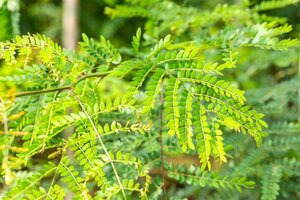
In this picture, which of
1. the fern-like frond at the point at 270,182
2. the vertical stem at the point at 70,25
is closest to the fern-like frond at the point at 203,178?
the fern-like frond at the point at 270,182

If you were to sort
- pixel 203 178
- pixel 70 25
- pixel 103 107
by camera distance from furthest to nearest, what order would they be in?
1. pixel 70 25
2. pixel 203 178
3. pixel 103 107

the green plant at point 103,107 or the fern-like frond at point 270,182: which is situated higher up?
the green plant at point 103,107

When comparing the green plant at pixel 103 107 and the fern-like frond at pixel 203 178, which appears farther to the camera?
the fern-like frond at pixel 203 178

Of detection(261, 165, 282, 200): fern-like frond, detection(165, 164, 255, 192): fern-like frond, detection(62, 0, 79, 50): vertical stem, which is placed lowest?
detection(261, 165, 282, 200): fern-like frond

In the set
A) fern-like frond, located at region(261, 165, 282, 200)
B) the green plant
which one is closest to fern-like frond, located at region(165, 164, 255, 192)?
the green plant

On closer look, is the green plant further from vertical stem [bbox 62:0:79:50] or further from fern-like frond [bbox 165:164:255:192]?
vertical stem [bbox 62:0:79:50]

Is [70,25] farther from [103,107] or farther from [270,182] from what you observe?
[103,107]

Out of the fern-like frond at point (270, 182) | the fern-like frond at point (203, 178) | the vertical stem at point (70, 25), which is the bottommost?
the fern-like frond at point (270, 182)

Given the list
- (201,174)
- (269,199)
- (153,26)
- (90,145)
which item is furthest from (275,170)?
(90,145)

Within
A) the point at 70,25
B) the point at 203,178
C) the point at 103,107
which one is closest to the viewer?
the point at 103,107

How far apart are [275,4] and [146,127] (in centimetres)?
105

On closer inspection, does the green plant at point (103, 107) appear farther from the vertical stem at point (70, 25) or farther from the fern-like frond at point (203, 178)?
the vertical stem at point (70, 25)

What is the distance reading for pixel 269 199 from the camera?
1475mm

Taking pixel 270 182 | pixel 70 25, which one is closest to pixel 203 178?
pixel 270 182
